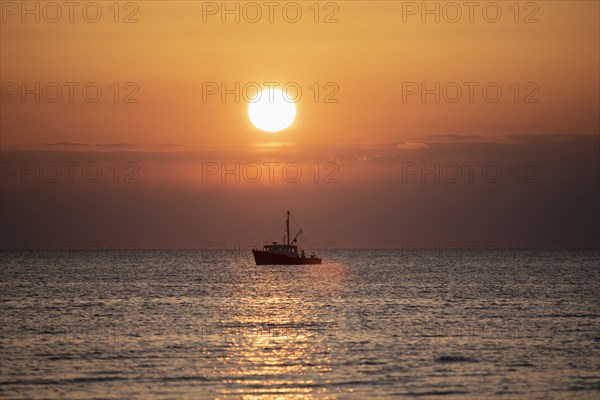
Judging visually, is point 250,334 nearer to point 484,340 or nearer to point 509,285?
point 484,340

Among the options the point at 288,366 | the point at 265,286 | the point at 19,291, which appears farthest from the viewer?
the point at 265,286

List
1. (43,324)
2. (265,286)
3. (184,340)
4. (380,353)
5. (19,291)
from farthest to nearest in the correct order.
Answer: (265,286) → (19,291) → (43,324) → (184,340) → (380,353)

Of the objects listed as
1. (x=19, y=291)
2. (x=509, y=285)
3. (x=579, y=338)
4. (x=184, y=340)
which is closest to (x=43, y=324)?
(x=184, y=340)

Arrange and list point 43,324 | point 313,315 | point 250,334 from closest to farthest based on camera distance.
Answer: point 250,334
point 43,324
point 313,315

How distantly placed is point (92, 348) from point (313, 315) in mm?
29770

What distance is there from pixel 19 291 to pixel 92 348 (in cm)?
7112

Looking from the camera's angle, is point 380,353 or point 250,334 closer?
point 380,353

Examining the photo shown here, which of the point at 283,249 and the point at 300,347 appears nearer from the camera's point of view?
the point at 300,347

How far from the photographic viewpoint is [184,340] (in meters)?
63.2

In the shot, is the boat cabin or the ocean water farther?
the boat cabin

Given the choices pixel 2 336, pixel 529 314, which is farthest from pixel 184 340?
pixel 529 314

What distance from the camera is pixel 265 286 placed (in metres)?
141

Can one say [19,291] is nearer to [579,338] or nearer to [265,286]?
[265,286]

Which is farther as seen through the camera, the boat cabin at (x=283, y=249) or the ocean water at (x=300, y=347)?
the boat cabin at (x=283, y=249)
